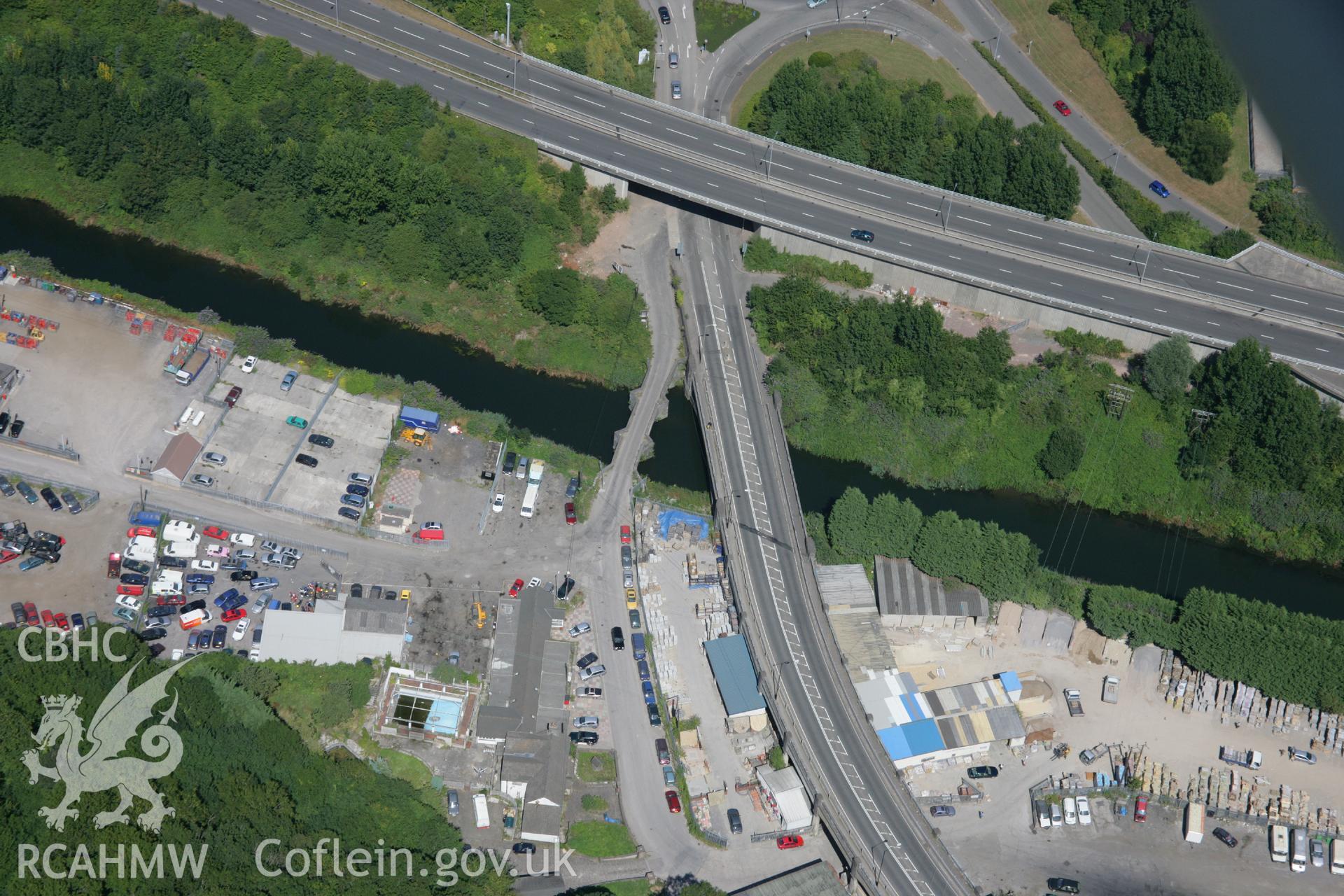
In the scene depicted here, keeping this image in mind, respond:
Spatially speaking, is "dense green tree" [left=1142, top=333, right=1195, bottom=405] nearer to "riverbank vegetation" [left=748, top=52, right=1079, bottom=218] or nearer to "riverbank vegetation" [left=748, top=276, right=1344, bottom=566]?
"riverbank vegetation" [left=748, top=276, right=1344, bottom=566]

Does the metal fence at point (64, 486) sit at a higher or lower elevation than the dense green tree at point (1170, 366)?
lower

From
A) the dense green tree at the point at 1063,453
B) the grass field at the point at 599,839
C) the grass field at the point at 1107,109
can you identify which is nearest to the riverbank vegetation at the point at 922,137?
the grass field at the point at 1107,109

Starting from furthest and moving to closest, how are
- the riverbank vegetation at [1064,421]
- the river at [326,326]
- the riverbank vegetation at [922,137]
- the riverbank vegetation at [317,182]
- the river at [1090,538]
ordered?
the riverbank vegetation at [922,137] < the riverbank vegetation at [317,182] < the river at [326,326] < the riverbank vegetation at [1064,421] < the river at [1090,538]

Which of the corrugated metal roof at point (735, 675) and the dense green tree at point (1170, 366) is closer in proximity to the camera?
the corrugated metal roof at point (735, 675)

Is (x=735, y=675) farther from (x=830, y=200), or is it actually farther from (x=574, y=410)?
(x=830, y=200)

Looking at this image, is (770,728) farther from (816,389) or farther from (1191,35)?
(1191,35)

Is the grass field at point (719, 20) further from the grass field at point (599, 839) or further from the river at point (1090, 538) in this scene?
the grass field at point (599, 839)

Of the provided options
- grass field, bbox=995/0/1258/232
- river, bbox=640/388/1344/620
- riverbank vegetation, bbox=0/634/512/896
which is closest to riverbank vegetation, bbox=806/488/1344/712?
river, bbox=640/388/1344/620
